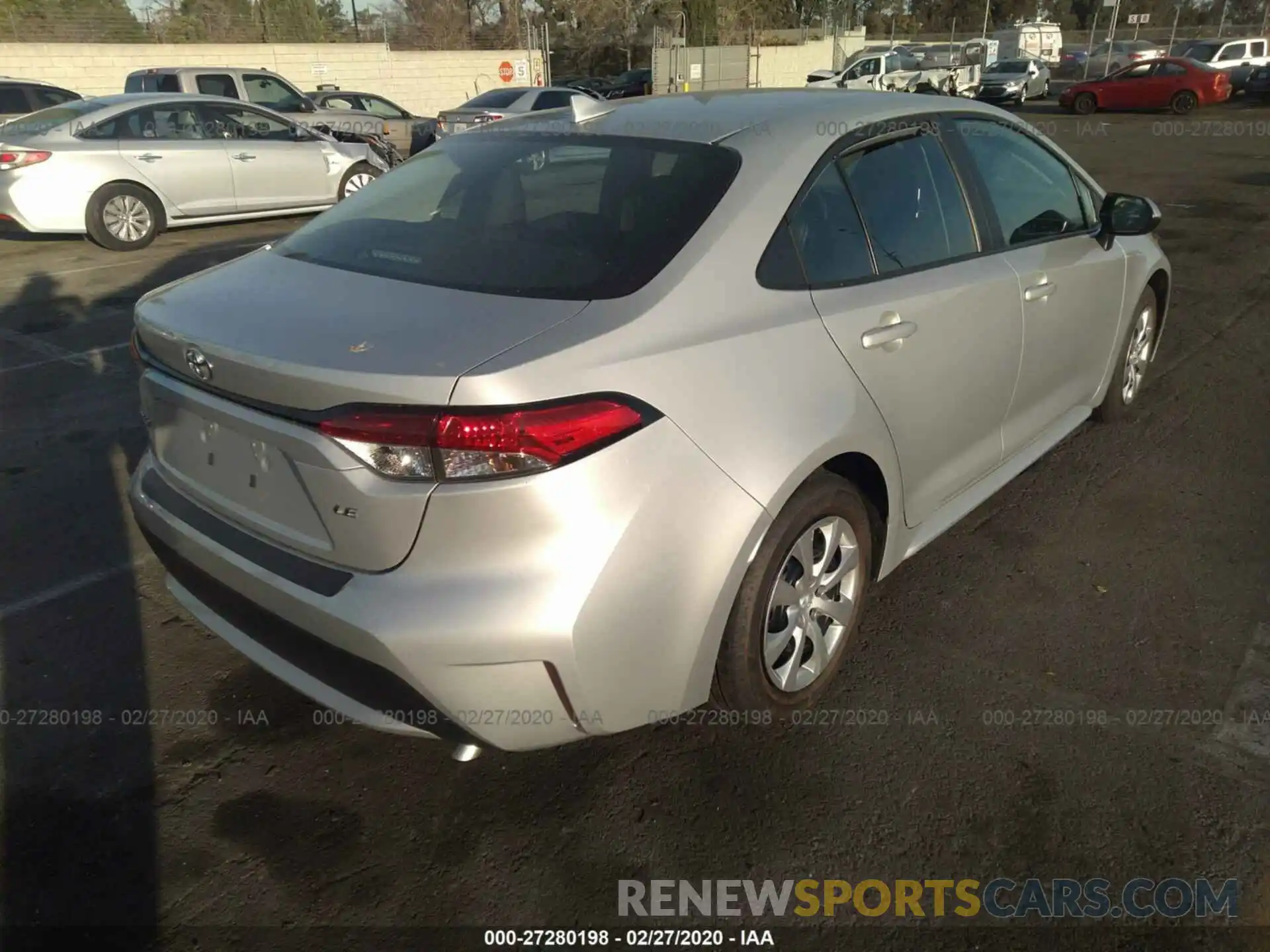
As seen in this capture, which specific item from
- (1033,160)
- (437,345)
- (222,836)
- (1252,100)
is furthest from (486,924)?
(1252,100)

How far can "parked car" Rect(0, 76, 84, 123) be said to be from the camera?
13555 millimetres

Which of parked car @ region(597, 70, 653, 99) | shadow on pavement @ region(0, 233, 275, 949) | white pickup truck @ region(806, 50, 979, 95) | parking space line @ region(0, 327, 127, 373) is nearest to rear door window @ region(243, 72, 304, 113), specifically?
parking space line @ region(0, 327, 127, 373)

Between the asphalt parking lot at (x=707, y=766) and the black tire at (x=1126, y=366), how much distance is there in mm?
693

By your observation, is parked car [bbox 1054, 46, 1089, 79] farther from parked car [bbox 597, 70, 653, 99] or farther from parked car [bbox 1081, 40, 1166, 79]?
parked car [bbox 597, 70, 653, 99]

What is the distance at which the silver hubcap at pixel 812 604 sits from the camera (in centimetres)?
256

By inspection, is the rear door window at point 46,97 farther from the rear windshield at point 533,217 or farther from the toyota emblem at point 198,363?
the toyota emblem at point 198,363

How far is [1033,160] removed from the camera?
3.84 metres

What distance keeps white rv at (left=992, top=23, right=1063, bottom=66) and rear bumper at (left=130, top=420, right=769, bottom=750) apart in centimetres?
4635

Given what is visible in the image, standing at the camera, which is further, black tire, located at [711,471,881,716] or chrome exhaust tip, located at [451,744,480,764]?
black tire, located at [711,471,881,716]

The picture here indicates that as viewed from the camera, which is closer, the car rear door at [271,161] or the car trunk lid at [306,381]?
the car trunk lid at [306,381]

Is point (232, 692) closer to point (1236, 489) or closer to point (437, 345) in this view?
point (437, 345)

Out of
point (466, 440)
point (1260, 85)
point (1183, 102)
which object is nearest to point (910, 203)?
point (466, 440)

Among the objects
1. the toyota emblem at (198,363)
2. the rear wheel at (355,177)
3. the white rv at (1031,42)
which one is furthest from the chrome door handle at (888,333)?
the white rv at (1031,42)

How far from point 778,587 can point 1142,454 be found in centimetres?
293
